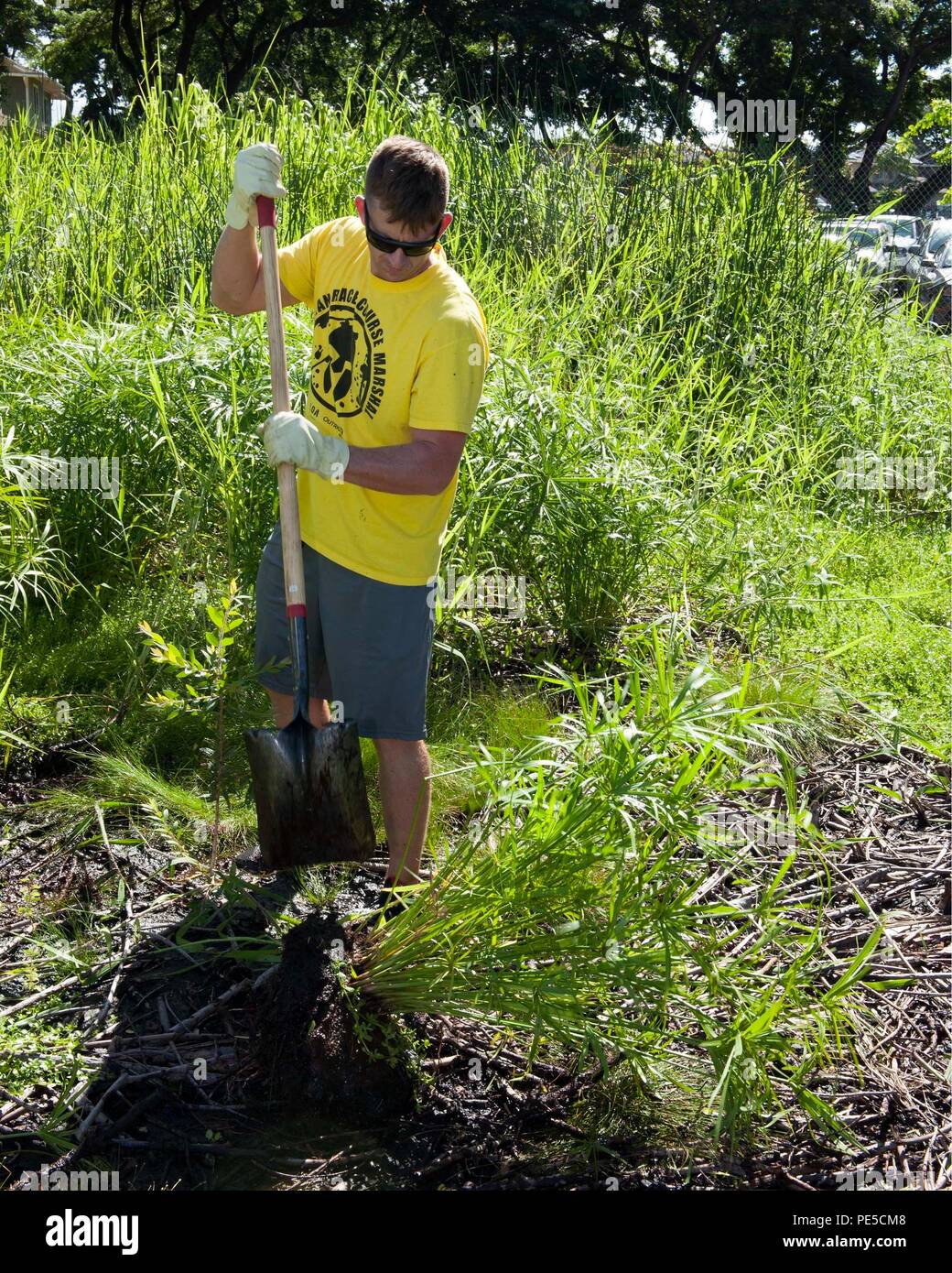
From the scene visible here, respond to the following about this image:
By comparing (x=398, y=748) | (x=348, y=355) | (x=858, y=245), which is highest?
(x=858, y=245)

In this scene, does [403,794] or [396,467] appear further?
[403,794]

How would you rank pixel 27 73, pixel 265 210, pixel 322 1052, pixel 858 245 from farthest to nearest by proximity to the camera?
pixel 27 73, pixel 858 245, pixel 265 210, pixel 322 1052

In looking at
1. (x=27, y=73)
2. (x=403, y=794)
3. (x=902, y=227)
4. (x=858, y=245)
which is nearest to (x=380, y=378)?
(x=403, y=794)

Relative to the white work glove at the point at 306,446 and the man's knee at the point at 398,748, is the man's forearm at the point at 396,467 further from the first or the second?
the man's knee at the point at 398,748

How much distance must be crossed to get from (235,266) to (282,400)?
45 centimetres

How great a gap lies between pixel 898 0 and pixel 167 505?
81.7 feet

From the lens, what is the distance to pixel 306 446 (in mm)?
2443

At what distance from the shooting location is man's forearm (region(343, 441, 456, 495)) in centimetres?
246

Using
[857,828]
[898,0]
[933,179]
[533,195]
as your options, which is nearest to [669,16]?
[898,0]

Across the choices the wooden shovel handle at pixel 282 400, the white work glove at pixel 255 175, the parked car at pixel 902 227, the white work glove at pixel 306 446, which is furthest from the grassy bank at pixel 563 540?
the parked car at pixel 902 227

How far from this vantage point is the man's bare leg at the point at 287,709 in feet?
9.49

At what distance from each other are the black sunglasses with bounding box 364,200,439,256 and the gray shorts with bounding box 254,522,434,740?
71cm

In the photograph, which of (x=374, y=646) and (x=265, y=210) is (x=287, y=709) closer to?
(x=374, y=646)

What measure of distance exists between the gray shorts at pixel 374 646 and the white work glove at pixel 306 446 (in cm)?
31
